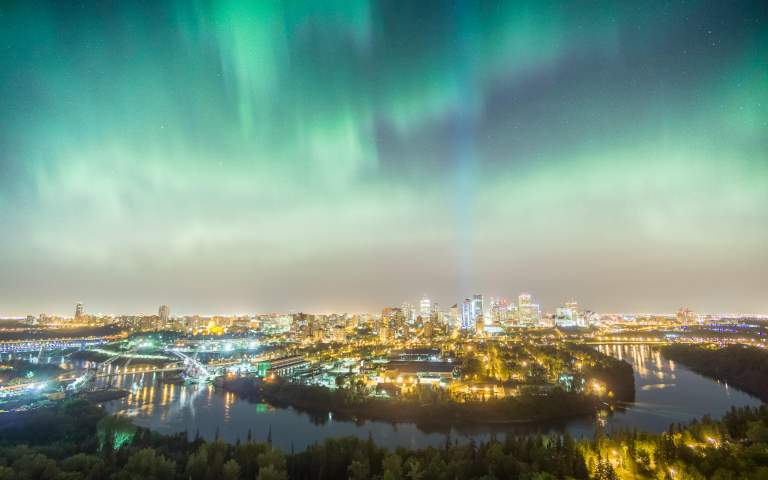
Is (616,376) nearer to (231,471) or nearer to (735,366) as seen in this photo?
(735,366)

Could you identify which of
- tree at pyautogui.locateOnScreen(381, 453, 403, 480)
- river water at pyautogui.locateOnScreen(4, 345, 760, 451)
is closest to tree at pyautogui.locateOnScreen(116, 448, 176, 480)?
tree at pyautogui.locateOnScreen(381, 453, 403, 480)

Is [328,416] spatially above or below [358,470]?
below

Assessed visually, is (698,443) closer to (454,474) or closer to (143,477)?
(454,474)

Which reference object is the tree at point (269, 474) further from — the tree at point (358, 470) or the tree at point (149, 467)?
the tree at point (149, 467)

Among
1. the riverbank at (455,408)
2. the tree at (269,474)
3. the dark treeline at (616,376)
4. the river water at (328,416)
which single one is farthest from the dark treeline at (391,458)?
the dark treeline at (616,376)

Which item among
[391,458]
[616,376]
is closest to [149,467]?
[391,458]

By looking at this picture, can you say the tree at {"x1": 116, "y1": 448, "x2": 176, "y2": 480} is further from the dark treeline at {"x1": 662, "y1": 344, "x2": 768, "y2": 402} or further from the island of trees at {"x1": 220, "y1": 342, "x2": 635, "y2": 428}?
the dark treeline at {"x1": 662, "y1": 344, "x2": 768, "y2": 402}

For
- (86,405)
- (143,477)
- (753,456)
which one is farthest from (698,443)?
(86,405)
